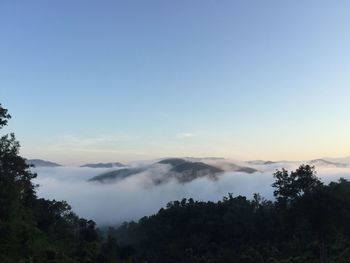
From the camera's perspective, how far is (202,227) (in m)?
90.9

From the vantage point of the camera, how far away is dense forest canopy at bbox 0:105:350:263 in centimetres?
4131

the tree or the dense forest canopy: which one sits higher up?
the tree

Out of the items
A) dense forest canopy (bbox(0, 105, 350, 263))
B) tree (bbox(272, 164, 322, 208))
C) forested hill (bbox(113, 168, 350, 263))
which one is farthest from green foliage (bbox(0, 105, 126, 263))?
tree (bbox(272, 164, 322, 208))

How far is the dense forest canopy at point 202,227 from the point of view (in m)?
41.3

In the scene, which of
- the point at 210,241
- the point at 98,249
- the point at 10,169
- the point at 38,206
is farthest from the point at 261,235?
the point at 10,169

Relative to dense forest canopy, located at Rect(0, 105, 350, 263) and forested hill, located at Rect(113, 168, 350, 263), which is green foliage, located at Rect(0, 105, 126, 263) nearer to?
dense forest canopy, located at Rect(0, 105, 350, 263)

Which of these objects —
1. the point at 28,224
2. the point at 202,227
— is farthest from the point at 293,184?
the point at 202,227

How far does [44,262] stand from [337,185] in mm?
26740

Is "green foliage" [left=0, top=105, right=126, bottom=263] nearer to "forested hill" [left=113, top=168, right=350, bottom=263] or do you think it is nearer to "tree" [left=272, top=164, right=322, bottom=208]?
"forested hill" [left=113, top=168, right=350, bottom=263]

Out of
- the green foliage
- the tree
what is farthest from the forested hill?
the green foliage

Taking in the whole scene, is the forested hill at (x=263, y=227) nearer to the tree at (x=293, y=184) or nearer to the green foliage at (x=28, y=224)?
the tree at (x=293, y=184)

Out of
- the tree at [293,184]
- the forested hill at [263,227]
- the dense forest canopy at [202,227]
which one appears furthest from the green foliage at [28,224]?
the tree at [293,184]

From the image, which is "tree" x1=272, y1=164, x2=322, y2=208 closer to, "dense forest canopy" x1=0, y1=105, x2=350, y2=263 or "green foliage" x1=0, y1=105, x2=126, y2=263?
"dense forest canopy" x1=0, y1=105, x2=350, y2=263

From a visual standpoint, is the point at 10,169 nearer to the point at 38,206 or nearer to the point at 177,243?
the point at 38,206
